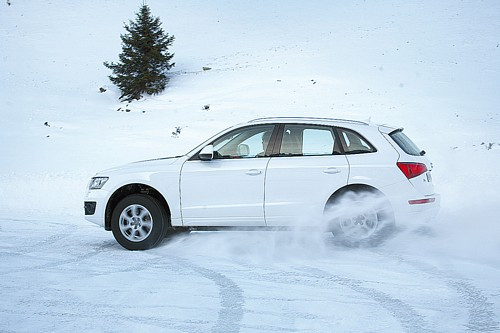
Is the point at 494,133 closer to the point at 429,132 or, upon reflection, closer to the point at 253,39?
the point at 429,132

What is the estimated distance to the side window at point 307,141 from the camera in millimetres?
7492

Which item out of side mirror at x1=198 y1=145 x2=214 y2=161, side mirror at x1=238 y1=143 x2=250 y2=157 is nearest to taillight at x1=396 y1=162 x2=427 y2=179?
side mirror at x1=238 y1=143 x2=250 y2=157

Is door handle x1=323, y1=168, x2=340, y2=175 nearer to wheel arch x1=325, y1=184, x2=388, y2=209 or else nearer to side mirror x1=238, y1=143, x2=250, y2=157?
wheel arch x1=325, y1=184, x2=388, y2=209

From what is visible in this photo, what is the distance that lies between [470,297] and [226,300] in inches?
80.0

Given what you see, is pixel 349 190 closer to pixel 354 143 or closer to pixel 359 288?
pixel 354 143

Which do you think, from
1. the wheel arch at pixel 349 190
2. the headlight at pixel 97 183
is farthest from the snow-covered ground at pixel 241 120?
the headlight at pixel 97 183

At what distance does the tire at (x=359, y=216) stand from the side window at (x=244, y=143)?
3.60 feet

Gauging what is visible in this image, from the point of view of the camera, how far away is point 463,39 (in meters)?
45.3

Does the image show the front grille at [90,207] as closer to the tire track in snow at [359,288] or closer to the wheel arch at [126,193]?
the wheel arch at [126,193]

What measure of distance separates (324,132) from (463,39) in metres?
41.3

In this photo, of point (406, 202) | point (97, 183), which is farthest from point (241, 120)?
point (406, 202)

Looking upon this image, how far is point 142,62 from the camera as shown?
39.0 meters

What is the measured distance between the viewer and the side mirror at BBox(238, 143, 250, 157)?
24.9 ft

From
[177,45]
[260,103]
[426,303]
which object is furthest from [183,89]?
[426,303]
